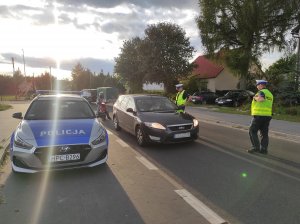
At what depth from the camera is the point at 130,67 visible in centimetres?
4656

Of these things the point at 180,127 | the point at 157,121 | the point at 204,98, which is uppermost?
the point at 157,121

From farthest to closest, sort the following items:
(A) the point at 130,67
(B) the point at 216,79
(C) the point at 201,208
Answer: (A) the point at 130,67 → (B) the point at 216,79 → (C) the point at 201,208

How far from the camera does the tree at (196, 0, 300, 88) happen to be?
93.2ft

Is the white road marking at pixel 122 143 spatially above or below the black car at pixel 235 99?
below

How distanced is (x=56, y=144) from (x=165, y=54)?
Result: 35414mm

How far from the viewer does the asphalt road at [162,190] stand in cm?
439

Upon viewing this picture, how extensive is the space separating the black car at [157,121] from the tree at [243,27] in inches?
844

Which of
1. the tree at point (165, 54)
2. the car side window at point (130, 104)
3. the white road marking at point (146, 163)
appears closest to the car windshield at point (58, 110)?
the white road marking at point (146, 163)

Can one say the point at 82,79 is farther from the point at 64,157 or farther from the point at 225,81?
the point at 64,157

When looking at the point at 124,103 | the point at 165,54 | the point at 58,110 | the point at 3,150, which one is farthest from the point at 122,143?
the point at 165,54

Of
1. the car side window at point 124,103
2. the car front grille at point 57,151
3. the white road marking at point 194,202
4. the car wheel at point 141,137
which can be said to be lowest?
the white road marking at point 194,202

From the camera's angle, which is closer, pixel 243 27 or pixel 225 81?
pixel 243 27

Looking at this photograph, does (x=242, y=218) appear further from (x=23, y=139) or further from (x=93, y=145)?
(x=23, y=139)

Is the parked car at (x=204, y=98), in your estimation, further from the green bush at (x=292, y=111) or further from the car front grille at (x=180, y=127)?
the car front grille at (x=180, y=127)
